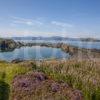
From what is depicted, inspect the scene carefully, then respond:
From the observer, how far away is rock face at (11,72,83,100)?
525 inches

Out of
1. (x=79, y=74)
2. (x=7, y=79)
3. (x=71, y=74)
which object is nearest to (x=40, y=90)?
(x=71, y=74)

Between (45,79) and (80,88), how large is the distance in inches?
103

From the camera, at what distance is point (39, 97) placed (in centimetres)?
1334

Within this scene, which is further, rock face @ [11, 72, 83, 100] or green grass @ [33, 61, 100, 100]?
green grass @ [33, 61, 100, 100]

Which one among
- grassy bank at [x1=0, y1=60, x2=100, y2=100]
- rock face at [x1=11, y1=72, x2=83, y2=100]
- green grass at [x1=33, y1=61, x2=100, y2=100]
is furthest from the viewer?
grassy bank at [x1=0, y1=60, x2=100, y2=100]

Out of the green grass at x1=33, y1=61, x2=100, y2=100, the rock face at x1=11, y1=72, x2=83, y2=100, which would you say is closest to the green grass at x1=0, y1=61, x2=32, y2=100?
the rock face at x1=11, y1=72, x2=83, y2=100

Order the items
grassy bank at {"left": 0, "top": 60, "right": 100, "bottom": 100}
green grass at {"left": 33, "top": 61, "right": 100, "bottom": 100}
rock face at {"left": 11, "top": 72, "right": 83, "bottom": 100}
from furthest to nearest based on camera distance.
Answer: grassy bank at {"left": 0, "top": 60, "right": 100, "bottom": 100}
green grass at {"left": 33, "top": 61, "right": 100, "bottom": 100}
rock face at {"left": 11, "top": 72, "right": 83, "bottom": 100}

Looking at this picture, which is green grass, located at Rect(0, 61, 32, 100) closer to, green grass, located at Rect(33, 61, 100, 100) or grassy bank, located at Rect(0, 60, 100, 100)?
grassy bank, located at Rect(0, 60, 100, 100)

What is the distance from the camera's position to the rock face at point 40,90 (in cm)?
1333

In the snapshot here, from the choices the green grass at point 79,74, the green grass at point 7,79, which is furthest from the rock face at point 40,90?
the green grass at point 79,74

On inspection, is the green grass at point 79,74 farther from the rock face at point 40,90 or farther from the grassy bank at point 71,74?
the rock face at point 40,90

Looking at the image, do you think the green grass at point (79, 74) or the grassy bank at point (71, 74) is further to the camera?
the grassy bank at point (71, 74)

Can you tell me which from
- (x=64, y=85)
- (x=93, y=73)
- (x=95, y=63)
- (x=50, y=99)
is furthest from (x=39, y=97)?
(x=95, y=63)

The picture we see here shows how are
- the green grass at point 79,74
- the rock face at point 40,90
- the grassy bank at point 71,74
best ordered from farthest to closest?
the grassy bank at point 71,74 < the green grass at point 79,74 < the rock face at point 40,90
